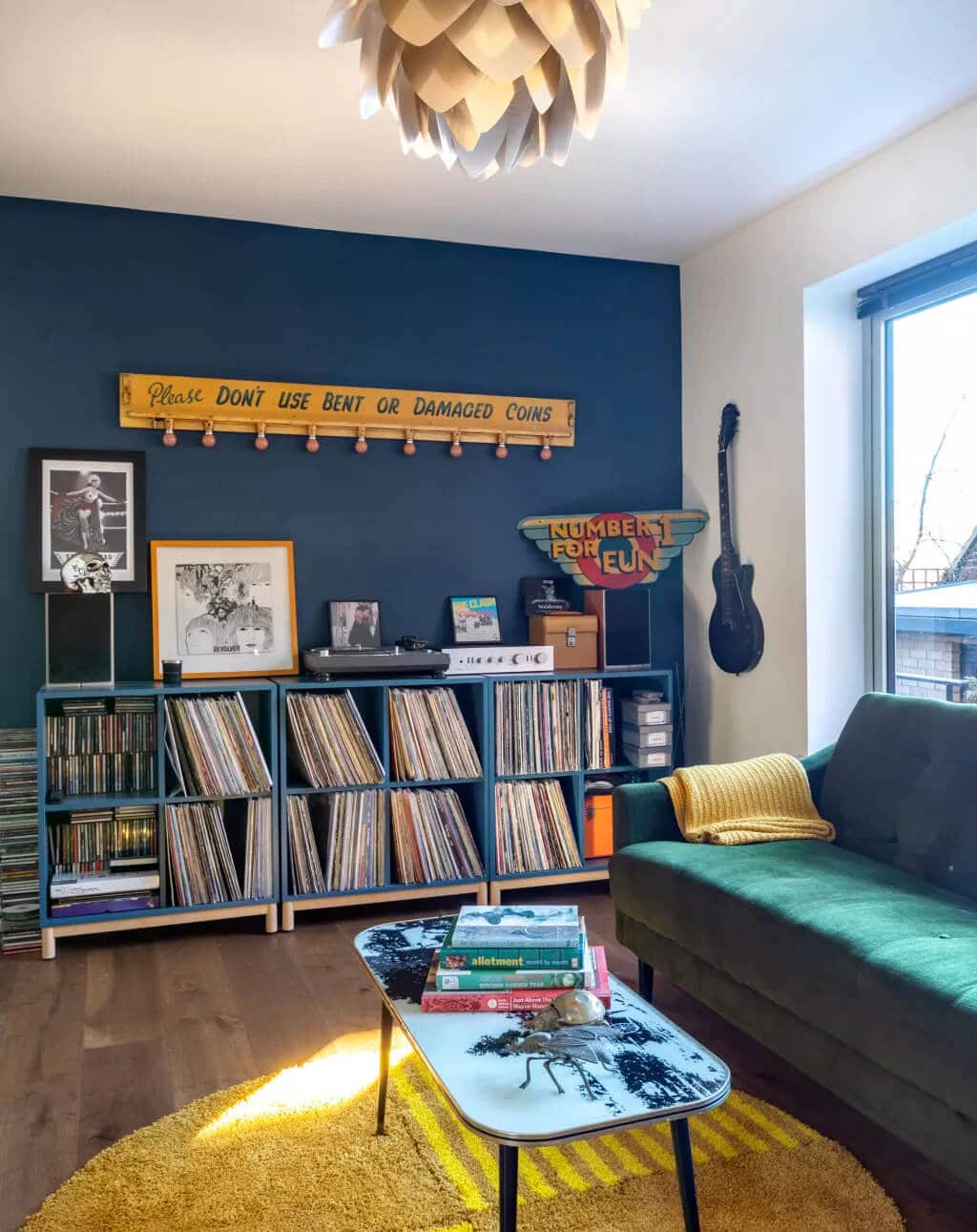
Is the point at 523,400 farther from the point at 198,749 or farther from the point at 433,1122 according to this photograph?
the point at 433,1122

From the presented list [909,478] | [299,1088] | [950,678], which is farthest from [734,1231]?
[909,478]

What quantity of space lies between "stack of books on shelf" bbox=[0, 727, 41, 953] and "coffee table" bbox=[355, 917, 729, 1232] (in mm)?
1891

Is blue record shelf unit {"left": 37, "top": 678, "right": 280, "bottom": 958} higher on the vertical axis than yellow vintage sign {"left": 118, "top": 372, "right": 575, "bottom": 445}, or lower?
lower

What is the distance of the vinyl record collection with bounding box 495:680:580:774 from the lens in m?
3.79

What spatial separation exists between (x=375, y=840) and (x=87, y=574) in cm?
131

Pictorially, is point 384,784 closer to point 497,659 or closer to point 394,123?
point 497,659

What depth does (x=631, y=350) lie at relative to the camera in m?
→ 4.35

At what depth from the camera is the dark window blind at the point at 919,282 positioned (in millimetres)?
3205

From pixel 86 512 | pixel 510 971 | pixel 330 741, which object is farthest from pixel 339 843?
pixel 510 971

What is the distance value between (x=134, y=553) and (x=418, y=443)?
3.69 feet

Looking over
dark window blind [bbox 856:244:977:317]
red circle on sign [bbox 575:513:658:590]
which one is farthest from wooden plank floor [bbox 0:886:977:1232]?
dark window blind [bbox 856:244:977:317]

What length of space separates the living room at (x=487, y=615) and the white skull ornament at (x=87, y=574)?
0.03 meters

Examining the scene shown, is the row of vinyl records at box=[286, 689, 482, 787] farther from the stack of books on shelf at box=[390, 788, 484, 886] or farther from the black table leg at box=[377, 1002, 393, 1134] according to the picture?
the black table leg at box=[377, 1002, 393, 1134]

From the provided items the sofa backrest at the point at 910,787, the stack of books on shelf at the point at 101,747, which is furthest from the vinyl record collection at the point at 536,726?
the stack of books on shelf at the point at 101,747
